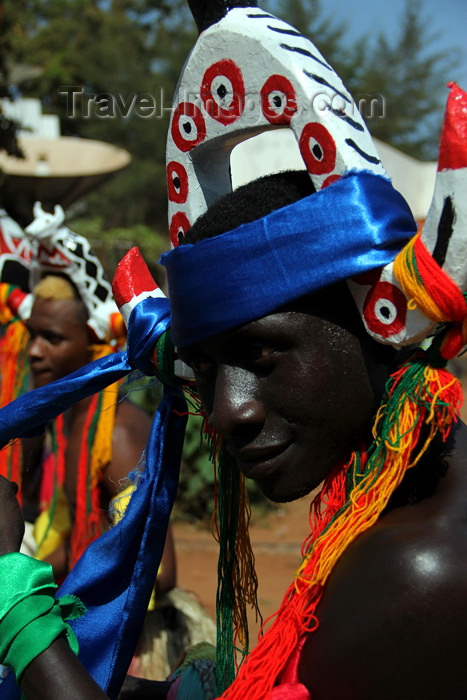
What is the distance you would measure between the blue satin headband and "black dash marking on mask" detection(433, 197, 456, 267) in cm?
12

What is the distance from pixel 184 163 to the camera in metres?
1.90

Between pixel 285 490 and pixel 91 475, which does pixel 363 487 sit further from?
pixel 91 475

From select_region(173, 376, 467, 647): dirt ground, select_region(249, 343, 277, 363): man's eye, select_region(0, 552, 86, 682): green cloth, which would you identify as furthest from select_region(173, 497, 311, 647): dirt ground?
select_region(249, 343, 277, 363): man's eye

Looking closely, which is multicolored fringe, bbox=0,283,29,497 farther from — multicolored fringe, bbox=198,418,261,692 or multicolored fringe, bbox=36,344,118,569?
multicolored fringe, bbox=198,418,261,692

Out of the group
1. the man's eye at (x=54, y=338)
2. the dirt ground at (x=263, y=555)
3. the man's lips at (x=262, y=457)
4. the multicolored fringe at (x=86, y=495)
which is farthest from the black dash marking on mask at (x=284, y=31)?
the dirt ground at (x=263, y=555)

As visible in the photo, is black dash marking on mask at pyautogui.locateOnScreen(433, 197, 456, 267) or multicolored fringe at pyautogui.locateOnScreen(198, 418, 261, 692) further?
multicolored fringe at pyautogui.locateOnScreen(198, 418, 261, 692)

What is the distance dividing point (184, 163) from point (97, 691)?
43.8 inches

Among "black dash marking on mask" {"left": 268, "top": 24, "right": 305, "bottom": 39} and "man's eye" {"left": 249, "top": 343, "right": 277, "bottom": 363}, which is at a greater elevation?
"black dash marking on mask" {"left": 268, "top": 24, "right": 305, "bottom": 39}

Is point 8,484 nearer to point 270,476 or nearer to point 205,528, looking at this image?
point 270,476

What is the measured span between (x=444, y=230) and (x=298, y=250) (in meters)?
0.27

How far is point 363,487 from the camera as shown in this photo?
155cm

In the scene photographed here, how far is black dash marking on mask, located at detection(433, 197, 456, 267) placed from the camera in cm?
135

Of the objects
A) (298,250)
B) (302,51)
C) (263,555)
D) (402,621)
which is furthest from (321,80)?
(263,555)

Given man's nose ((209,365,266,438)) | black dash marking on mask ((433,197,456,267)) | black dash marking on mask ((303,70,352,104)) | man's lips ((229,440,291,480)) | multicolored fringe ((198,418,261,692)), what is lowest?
multicolored fringe ((198,418,261,692))
